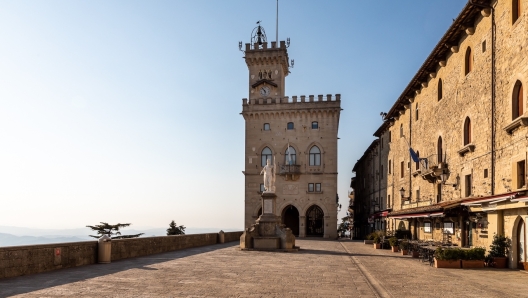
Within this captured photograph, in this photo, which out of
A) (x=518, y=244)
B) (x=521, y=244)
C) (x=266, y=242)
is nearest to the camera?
(x=521, y=244)

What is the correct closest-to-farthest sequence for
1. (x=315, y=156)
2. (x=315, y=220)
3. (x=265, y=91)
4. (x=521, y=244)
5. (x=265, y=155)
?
(x=521, y=244) < (x=315, y=156) < (x=265, y=155) < (x=265, y=91) < (x=315, y=220)

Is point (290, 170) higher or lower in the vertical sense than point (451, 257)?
higher

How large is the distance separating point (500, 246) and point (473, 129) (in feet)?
17.8

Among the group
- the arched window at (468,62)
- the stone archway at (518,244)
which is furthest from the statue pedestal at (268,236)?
the arched window at (468,62)

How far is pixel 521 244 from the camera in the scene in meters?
15.7

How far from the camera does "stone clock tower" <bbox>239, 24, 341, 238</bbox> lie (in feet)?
162

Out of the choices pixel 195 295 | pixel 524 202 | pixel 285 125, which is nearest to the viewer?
pixel 195 295

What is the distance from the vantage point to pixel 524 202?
14.2m

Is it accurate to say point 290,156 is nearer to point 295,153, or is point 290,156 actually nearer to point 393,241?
point 295,153

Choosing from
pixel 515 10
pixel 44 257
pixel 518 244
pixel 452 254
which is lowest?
pixel 452 254

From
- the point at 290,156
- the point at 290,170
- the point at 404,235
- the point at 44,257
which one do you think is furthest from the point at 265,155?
the point at 44,257

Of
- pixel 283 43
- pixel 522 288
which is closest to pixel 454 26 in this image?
pixel 522 288

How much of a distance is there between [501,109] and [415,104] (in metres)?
14.1

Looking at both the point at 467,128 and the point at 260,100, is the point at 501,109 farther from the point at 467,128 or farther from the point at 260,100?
the point at 260,100
